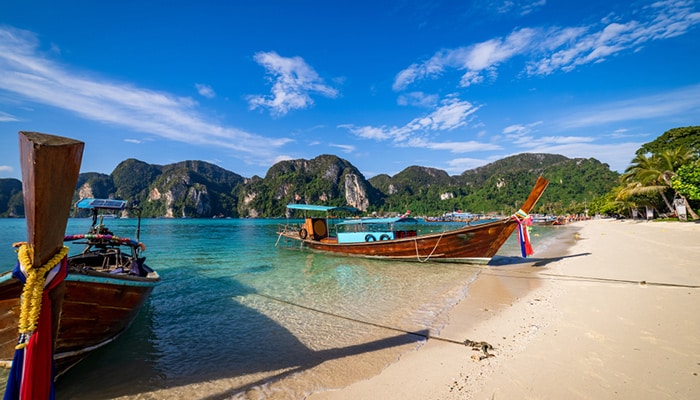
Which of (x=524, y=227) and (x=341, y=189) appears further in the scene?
(x=341, y=189)

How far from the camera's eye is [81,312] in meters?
4.29

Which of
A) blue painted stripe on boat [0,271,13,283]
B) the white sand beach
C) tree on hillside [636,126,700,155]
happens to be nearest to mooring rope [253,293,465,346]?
the white sand beach

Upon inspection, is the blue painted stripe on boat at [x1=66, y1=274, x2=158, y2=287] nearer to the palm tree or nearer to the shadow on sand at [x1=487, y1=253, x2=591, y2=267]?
the shadow on sand at [x1=487, y1=253, x2=591, y2=267]

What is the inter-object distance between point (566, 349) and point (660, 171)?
39040 mm

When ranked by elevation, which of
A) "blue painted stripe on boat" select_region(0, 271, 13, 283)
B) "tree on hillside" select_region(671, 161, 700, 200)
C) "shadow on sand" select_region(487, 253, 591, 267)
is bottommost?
"shadow on sand" select_region(487, 253, 591, 267)

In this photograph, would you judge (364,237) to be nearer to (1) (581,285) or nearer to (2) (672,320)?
(1) (581,285)

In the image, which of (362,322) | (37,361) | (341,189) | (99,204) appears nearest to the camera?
(37,361)

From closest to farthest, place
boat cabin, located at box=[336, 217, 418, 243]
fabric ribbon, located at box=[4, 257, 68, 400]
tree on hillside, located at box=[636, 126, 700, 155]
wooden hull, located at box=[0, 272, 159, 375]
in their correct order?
fabric ribbon, located at box=[4, 257, 68, 400] → wooden hull, located at box=[0, 272, 159, 375] → boat cabin, located at box=[336, 217, 418, 243] → tree on hillside, located at box=[636, 126, 700, 155]

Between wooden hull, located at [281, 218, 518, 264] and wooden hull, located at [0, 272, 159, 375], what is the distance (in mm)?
12951

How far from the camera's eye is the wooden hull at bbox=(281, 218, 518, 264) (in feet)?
46.8

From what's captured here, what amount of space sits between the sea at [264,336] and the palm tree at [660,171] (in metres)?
33.5

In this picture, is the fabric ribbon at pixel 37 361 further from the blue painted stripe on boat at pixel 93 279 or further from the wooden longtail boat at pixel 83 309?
the blue painted stripe on boat at pixel 93 279

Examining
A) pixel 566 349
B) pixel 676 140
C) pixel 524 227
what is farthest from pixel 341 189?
pixel 566 349

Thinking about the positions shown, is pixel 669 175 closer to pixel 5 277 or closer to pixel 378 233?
pixel 378 233
